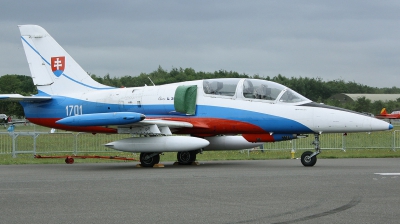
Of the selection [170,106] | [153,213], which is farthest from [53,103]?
[153,213]

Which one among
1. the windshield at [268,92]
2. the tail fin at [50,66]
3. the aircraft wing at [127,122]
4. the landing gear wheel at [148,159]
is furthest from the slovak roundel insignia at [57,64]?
the windshield at [268,92]

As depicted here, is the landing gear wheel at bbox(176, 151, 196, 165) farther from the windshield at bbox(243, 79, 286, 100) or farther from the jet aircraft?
the windshield at bbox(243, 79, 286, 100)

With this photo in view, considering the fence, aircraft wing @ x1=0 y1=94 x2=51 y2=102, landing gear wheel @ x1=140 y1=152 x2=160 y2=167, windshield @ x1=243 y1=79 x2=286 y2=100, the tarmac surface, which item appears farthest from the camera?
the fence

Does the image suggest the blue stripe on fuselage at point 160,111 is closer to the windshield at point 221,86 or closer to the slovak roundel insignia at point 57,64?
the windshield at point 221,86

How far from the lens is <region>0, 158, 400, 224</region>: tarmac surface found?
8.17 metres

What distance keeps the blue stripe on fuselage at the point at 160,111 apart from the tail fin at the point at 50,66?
25.6 inches

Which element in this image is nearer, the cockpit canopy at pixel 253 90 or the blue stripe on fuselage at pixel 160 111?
the blue stripe on fuselage at pixel 160 111

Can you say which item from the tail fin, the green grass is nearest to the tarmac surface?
the tail fin

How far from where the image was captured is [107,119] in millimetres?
17312

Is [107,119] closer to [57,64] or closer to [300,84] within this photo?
[57,64]

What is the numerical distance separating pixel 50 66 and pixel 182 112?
559 cm

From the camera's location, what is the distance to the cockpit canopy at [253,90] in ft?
58.1

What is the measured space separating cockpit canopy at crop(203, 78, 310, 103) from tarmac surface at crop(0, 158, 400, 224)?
13.1 feet

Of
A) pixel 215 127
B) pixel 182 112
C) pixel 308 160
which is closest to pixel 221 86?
pixel 215 127
